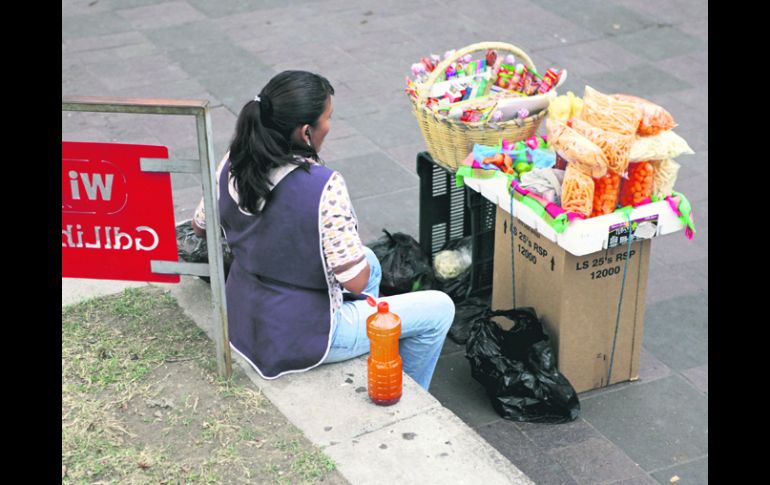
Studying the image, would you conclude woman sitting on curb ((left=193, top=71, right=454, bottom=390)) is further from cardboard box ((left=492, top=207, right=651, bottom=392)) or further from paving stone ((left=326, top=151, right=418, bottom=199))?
paving stone ((left=326, top=151, right=418, bottom=199))

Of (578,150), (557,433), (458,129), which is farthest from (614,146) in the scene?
(557,433)

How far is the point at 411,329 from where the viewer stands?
3.93 m

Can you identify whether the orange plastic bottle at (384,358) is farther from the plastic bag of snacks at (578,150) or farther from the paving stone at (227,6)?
the paving stone at (227,6)

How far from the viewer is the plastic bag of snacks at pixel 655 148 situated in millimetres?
3988

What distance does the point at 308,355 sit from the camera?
3.82m

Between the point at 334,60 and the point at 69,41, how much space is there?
93.3 inches

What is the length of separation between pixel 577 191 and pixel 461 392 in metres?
1.14

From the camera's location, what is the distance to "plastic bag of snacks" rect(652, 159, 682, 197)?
4117 millimetres

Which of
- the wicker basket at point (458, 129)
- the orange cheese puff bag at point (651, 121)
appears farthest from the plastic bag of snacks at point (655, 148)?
the wicker basket at point (458, 129)

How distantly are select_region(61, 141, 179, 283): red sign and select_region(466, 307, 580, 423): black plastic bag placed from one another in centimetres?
143

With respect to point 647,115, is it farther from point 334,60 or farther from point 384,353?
point 334,60

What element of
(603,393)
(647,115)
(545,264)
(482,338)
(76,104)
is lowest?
(603,393)

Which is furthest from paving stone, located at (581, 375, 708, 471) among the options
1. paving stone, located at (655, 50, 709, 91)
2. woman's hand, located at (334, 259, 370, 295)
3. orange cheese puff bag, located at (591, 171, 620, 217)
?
paving stone, located at (655, 50, 709, 91)
